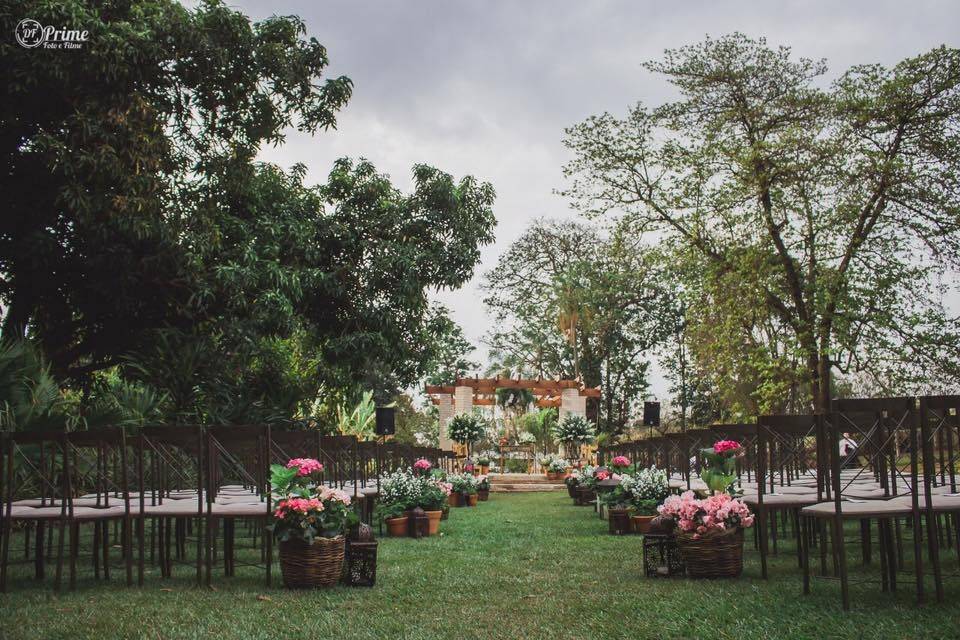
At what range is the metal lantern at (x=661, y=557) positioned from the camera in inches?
229

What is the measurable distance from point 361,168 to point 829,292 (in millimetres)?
8726

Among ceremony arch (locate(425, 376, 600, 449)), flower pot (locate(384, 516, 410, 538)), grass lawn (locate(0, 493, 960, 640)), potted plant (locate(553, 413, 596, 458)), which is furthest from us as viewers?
ceremony arch (locate(425, 376, 600, 449))

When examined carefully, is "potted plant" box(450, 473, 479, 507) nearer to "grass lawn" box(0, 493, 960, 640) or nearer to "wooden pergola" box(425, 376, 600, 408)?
"grass lawn" box(0, 493, 960, 640)

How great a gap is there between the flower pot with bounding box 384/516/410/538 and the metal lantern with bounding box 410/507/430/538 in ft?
0.32

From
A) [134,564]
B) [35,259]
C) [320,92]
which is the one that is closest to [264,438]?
[134,564]

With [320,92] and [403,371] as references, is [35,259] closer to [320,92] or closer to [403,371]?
[320,92]

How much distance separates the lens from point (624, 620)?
4328 millimetres

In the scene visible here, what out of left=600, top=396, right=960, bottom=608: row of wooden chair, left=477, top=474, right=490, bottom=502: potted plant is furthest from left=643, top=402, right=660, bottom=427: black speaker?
left=600, top=396, right=960, bottom=608: row of wooden chair

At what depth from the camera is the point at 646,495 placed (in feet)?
30.6

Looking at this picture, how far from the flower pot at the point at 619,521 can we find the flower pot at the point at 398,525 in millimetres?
2157

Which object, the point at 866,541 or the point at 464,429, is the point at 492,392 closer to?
the point at 464,429

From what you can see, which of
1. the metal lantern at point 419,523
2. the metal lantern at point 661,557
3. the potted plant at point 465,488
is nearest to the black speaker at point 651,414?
the potted plant at point 465,488

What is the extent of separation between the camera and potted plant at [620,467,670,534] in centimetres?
923

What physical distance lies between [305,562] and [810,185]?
12986mm
